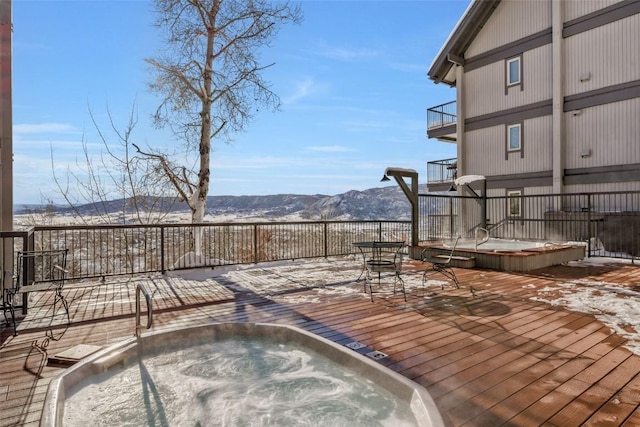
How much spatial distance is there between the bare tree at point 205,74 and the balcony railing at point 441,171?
970 centimetres

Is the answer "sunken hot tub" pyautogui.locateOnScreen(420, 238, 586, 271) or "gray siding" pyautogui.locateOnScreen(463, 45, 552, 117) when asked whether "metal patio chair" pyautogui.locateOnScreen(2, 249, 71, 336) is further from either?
"gray siding" pyautogui.locateOnScreen(463, 45, 552, 117)

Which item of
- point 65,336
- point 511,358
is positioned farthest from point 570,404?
point 65,336

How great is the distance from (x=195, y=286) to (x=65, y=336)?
7.87ft

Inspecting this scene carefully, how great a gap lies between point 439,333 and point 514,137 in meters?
12.3

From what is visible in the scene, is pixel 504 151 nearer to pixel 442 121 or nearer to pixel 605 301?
pixel 442 121

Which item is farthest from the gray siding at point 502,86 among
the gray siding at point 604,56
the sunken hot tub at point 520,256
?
the sunken hot tub at point 520,256

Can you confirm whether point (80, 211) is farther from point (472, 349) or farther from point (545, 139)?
point (545, 139)

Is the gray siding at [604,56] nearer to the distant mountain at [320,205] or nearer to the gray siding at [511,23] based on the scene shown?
the gray siding at [511,23]

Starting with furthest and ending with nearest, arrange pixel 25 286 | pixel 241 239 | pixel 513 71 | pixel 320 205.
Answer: pixel 320 205 → pixel 513 71 → pixel 241 239 → pixel 25 286

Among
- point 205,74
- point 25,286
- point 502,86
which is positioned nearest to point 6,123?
point 25,286

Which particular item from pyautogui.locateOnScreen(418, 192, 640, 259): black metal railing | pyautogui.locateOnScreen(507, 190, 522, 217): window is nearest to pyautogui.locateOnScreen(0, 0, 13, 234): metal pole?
pyautogui.locateOnScreen(418, 192, 640, 259): black metal railing

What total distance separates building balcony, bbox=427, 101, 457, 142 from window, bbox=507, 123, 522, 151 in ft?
8.91

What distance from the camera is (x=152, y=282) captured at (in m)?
6.18

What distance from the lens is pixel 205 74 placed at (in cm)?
945
